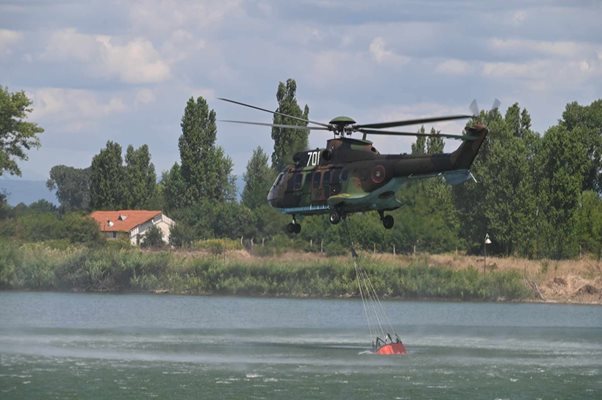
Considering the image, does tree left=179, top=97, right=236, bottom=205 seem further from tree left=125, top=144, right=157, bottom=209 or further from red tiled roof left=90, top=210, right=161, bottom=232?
tree left=125, top=144, right=157, bottom=209

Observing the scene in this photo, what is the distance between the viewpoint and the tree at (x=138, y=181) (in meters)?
171

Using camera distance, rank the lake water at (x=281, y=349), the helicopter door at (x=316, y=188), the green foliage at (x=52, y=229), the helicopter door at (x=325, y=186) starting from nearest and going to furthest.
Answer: the helicopter door at (x=325, y=186) → the helicopter door at (x=316, y=188) → the lake water at (x=281, y=349) → the green foliage at (x=52, y=229)

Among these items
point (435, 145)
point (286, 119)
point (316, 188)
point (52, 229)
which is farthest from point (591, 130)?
point (316, 188)

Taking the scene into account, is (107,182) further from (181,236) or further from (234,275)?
(234,275)

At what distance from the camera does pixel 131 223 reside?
151 meters

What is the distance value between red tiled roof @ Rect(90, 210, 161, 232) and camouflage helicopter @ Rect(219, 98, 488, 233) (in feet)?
282

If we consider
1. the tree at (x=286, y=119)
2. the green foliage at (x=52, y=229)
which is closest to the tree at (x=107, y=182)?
the tree at (x=286, y=119)

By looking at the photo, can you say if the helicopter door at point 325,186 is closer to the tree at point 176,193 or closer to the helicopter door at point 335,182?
the helicopter door at point 335,182

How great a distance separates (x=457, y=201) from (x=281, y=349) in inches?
1262

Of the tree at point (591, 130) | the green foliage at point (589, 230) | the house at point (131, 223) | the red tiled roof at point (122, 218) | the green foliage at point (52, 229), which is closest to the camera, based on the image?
the green foliage at point (589, 230)

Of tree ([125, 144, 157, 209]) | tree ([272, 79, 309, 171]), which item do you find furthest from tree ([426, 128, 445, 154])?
tree ([125, 144, 157, 209])

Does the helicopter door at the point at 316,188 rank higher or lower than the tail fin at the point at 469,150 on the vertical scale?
lower

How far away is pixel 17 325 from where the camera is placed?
10256 centimetres

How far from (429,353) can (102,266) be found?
44247 millimetres
